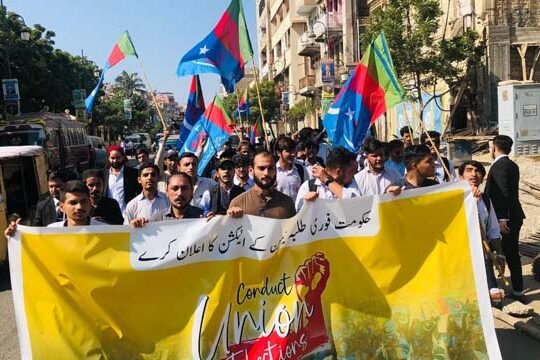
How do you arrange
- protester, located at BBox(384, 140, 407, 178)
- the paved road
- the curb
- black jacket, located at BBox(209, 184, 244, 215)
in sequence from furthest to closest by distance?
protester, located at BBox(384, 140, 407, 178) → black jacket, located at BBox(209, 184, 244, 215) → the curb → the paved road

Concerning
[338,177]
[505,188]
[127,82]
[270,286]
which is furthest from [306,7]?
[127,82]

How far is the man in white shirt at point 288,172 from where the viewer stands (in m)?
7.24

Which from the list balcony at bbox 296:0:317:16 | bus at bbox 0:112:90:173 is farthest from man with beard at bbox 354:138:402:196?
balcony at bbox 296:0:317:16

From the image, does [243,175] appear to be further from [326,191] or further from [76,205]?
[76,205]

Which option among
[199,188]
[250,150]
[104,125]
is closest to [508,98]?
[250,150]

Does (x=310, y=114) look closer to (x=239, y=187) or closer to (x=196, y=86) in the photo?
(x=196, y=86)

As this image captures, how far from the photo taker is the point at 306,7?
48500 millimetres

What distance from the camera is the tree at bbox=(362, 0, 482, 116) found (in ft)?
64.3

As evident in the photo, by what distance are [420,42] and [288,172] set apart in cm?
1391

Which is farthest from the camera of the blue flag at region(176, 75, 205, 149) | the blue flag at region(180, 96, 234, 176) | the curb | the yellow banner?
the blue flag at region(176, 75, 205, 149)

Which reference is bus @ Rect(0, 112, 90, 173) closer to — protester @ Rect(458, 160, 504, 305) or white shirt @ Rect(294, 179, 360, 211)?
white shirt @ Rect(294, 179, 360, 211)

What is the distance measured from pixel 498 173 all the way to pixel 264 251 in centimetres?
324

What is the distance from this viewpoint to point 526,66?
2114cm

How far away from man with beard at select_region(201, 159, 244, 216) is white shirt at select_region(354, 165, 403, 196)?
1299 mm
